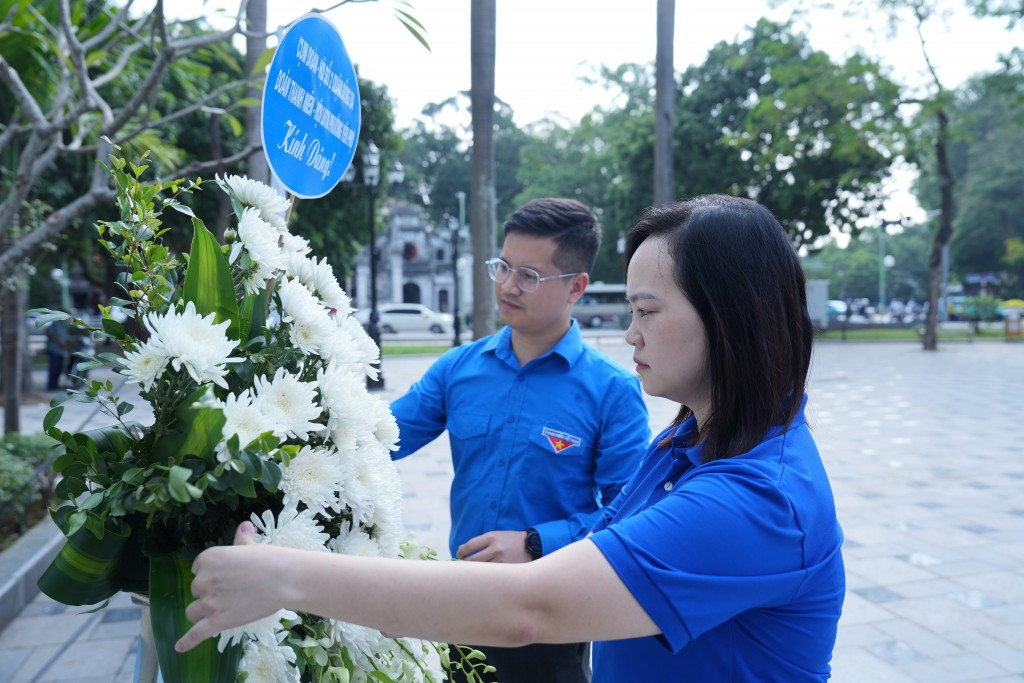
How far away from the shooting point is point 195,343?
917 millimetres

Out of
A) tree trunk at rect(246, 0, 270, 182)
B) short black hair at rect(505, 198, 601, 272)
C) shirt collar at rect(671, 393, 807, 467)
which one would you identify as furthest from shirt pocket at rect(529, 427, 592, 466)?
tree trunk at rect(246, 0, 270, 182)

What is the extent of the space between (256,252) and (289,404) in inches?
10.0

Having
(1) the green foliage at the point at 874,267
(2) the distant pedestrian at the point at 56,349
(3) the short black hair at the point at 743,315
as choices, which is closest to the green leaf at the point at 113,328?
(3) the short black hair at the point at 743,315

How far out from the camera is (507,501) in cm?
211

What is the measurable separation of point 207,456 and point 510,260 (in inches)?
55.3

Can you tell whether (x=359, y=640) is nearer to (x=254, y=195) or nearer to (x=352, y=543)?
(x=352, y=543)

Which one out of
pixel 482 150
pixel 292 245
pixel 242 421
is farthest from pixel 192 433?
pixel 482 150

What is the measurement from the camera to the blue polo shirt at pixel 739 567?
3.19 ft

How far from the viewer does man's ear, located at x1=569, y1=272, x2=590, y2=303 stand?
2.32 metres

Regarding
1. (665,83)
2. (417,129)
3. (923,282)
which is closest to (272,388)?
(665,83)

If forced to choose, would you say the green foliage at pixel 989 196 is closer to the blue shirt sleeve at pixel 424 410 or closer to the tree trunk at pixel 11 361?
the tree trunk at pixel 11 361

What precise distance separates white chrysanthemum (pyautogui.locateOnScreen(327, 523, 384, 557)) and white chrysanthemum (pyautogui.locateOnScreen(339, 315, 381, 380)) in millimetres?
244

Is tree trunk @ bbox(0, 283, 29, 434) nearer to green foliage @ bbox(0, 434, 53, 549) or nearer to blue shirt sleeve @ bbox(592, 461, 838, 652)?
green foliage @ bbox(0, 434, 53, 549)

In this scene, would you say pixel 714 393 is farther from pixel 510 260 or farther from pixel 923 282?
pixel 923 282
